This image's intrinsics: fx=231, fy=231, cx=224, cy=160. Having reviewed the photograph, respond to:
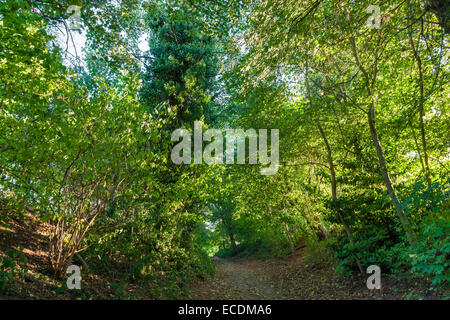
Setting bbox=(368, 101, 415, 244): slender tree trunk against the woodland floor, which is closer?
the woodland floor

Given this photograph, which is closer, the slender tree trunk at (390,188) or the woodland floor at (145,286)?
the woodland floor at (145,286)

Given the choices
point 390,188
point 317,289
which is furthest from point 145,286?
point 390,188

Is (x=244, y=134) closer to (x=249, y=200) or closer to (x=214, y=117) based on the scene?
(x=214, y=117)

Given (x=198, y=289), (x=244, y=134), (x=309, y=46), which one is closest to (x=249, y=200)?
(x=244, y=134)

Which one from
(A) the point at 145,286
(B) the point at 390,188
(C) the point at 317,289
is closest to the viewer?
(A) the point at 145,286

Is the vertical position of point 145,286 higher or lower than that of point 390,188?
lower

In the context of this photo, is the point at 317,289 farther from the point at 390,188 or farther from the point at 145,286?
the point at 145,286

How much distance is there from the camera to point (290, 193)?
10.2 meters

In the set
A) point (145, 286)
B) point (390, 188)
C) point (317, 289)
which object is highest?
point (390, 188)

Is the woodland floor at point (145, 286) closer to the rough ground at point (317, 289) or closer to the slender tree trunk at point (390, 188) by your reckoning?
the rough ground at point (317, 289)

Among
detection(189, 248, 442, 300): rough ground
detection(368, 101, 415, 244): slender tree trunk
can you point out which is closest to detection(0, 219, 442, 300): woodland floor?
detection(189, 248, 442, 300): rough ground

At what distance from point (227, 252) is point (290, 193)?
66.2ft

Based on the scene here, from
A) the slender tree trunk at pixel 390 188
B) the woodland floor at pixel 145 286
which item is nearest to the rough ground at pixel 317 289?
the woodland floor at pixel 145 286

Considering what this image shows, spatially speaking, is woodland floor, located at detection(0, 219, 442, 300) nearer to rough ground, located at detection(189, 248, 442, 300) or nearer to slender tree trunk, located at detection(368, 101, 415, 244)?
rough ground, located at detection(189, 248, 442, 300)
